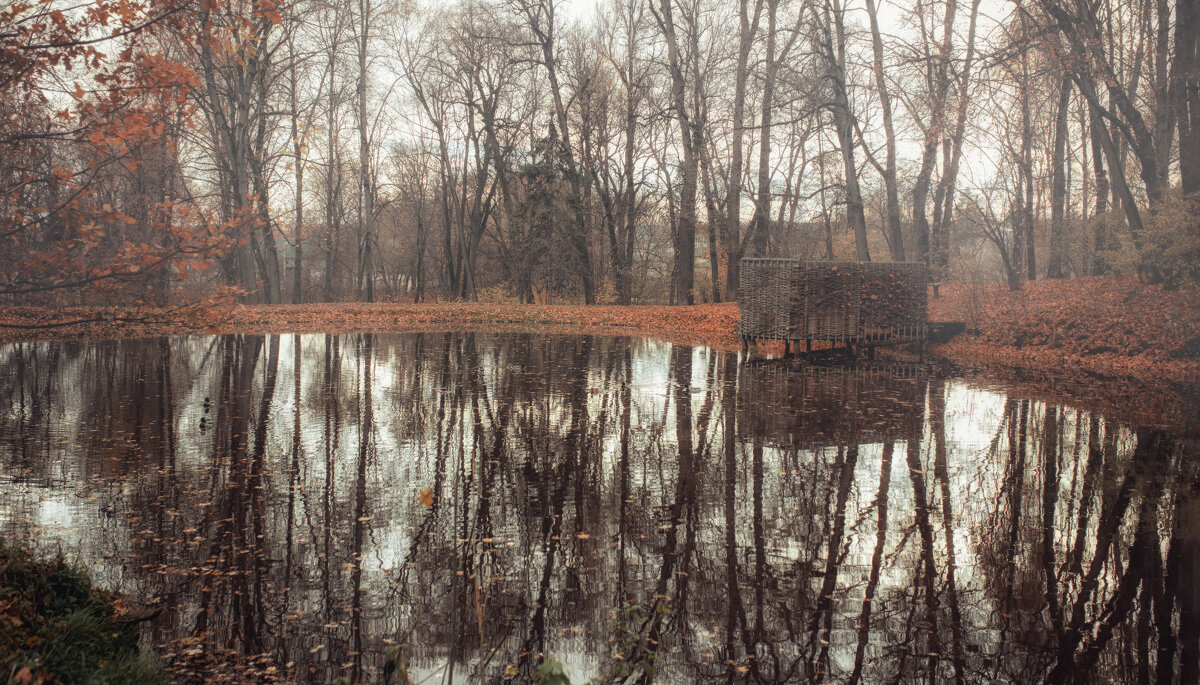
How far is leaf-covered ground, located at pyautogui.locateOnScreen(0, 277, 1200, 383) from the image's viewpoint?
14.5 metres

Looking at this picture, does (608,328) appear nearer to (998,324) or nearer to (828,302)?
(828,302)

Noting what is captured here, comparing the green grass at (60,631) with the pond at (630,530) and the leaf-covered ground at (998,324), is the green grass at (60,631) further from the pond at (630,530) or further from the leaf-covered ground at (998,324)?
the leaf-covered ground at (998,324)

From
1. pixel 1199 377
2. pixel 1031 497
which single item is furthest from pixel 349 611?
pixel 1199 377

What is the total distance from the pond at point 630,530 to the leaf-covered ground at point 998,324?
316cm

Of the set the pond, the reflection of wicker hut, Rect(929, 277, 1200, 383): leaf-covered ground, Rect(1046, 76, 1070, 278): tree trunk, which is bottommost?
the pond

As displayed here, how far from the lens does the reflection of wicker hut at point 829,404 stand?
27.0 ft

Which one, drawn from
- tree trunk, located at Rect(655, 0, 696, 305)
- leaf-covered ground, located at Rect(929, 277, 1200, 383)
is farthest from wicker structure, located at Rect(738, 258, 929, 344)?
tree trunk, located at Rect(655, 0, 696, 305)

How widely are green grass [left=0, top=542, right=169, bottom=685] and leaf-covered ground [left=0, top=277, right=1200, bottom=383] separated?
20.7 ft

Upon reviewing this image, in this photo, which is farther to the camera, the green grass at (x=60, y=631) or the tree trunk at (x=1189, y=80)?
the tree trunk at (x=1189, y=80)

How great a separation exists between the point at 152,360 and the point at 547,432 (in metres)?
9.73

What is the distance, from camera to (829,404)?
1021 cm

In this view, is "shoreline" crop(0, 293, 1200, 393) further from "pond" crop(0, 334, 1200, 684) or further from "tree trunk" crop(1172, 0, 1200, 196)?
"tree trunk" crop(1172, 0, 1200, 196)

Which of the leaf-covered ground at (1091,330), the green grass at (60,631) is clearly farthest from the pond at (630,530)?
the leaf-covered ground at (1091,330)

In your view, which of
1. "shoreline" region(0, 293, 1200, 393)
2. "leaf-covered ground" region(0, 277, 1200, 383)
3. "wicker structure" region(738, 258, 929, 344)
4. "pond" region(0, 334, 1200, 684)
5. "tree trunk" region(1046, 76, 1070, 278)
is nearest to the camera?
"pond" region(0, 334, 1200, 684)
